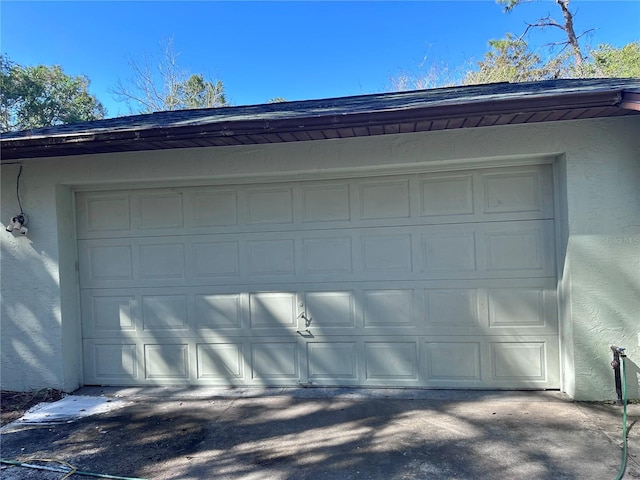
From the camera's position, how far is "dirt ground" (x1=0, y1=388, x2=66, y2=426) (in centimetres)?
380

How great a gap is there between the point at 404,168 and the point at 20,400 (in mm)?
4877

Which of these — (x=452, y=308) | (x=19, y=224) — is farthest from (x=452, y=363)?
(x=19, y=224)

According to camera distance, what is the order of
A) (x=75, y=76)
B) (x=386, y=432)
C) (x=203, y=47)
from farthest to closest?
(x=75, y=76) → (x=203, y=47) → (x=386, y=432)

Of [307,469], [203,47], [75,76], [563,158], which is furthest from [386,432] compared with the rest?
[75,76]

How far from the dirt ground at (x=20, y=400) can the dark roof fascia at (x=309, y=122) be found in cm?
264

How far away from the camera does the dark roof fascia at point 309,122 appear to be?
9.95ft

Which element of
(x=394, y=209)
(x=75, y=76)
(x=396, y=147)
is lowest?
(x=394, y=209)

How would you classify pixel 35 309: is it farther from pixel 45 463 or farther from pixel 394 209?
pixel 394 209

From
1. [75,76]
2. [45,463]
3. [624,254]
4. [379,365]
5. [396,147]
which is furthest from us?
[75,76]

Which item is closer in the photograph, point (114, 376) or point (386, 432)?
point (386, 432)

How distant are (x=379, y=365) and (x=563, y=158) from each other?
9.19ft

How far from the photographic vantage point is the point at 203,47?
15445 mm

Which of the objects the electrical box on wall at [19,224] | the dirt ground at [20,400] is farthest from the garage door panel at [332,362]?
the electrical box on wall at [19,224]

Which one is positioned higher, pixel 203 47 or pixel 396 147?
pixel 203 47
